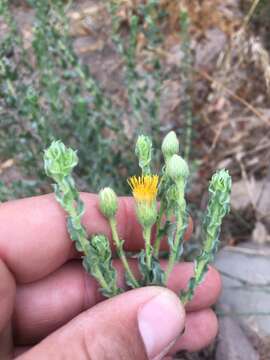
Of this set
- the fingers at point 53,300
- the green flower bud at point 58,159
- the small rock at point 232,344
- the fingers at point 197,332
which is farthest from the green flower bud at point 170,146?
the small rock at point 232,344

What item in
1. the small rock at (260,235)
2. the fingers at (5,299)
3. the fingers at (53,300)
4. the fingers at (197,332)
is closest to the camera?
the fingers at (5,299)

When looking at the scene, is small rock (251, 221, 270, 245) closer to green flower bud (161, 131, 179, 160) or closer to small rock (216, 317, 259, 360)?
small rock (216, 317, 259, 360)

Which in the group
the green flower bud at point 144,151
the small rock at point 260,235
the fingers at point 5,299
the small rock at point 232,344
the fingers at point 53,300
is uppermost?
the green flower bud at point 144,151

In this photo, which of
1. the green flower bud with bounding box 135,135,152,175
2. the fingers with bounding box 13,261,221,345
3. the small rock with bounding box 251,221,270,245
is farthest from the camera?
the small rock with bounding box 251,221,270,245

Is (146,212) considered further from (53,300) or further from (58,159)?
(53,300)

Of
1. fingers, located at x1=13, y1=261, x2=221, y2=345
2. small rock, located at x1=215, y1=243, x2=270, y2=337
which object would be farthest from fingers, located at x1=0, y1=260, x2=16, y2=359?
small rock, located at x1=215, y1=243, x2=270, y2=337

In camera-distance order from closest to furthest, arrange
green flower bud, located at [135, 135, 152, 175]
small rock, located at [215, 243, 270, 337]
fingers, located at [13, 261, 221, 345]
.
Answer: green flower bud, located at [135, 135, 152, 175]
fingers, located at [13, 261, 221, 345]
small rock, located at [215, 243, 270, 337]

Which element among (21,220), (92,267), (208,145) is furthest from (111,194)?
(208,145)

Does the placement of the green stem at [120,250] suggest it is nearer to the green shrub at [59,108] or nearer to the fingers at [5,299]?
the fingers at [5,299]
